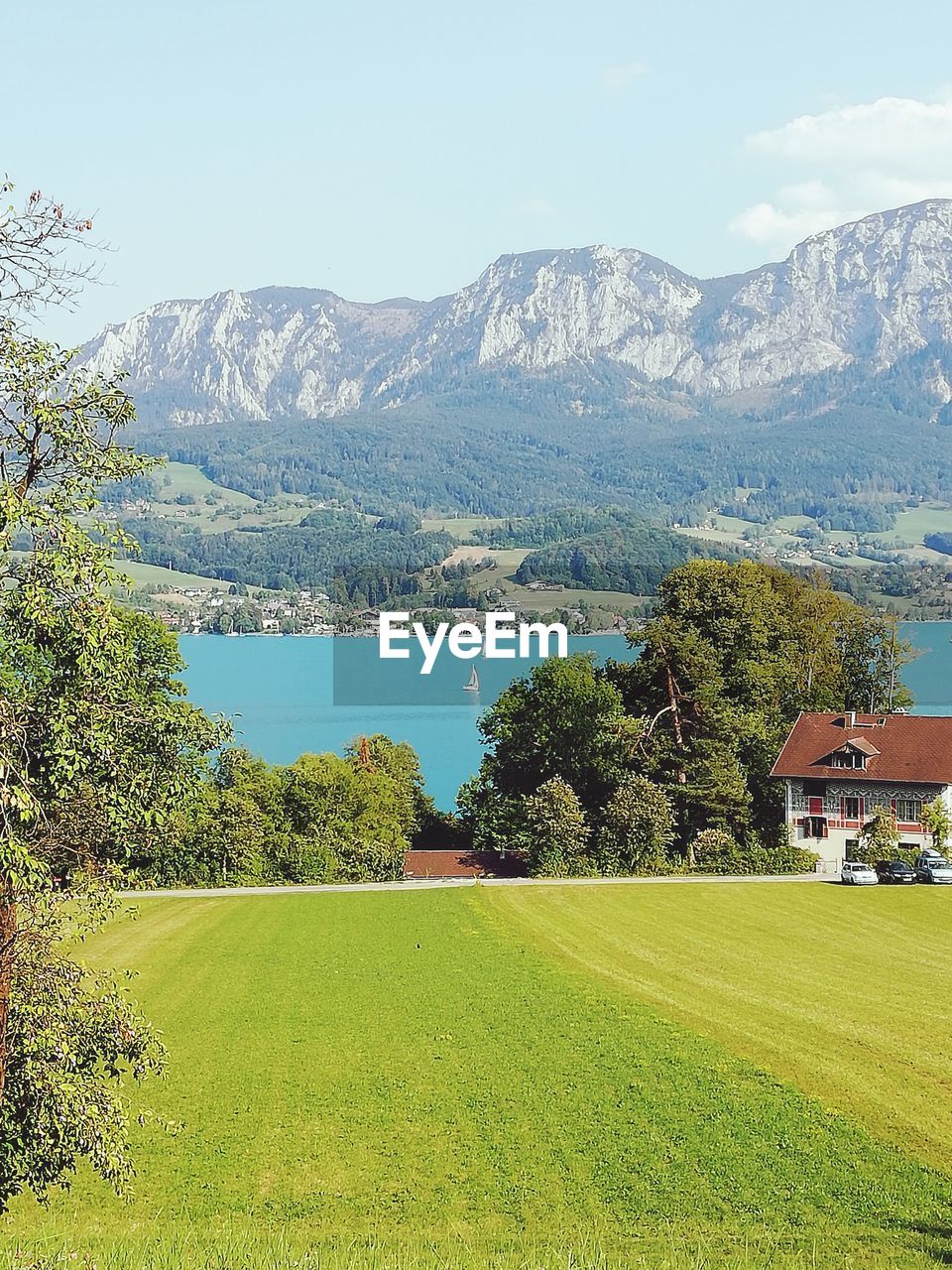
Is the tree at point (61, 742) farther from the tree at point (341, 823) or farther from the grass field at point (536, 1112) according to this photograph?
the tree at point (341, 823)

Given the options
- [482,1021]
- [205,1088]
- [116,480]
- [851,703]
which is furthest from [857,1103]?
[851,703]

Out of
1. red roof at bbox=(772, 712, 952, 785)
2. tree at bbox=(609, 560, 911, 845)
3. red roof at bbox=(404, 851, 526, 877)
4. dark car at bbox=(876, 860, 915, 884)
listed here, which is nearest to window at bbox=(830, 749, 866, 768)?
red roof at bbox=(772, 712, 952, 785)

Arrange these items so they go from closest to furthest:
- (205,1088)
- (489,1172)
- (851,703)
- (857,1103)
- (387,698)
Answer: (489,1172), (857,1103), (205,1088), (851,703), (387,698)

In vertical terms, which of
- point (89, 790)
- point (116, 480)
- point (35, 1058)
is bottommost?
point (35, 1058)

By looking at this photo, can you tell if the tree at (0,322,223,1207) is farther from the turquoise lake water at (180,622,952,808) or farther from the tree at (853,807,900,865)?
the turquoise lake water at (180,622,952,808)

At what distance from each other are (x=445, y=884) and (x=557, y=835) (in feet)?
15.2

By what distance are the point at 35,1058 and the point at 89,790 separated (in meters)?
1.94

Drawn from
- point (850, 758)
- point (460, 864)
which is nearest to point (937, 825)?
point (850, 758)

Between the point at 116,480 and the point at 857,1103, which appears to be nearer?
the point at 116,480

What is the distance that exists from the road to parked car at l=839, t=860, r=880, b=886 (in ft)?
4.56

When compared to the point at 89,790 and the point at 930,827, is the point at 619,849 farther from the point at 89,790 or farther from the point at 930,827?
the point at 89,790

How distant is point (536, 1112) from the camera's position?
16359 millimetres

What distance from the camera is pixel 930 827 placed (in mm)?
47688

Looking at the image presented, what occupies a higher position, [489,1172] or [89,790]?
[89,790]
